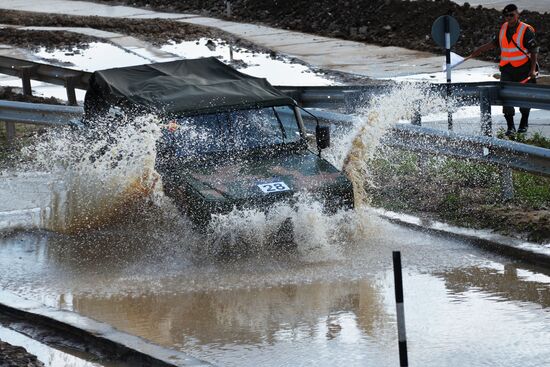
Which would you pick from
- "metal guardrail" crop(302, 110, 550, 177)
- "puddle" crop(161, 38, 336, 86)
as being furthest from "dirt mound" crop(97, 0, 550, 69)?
"metal guardrail" crop(302, 110, 550, 177)

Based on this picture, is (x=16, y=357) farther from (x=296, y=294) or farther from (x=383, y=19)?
(x=383, y=19)

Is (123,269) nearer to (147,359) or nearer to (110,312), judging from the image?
(110,312)

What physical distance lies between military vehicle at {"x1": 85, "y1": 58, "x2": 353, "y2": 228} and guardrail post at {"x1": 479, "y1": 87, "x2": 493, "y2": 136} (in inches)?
113

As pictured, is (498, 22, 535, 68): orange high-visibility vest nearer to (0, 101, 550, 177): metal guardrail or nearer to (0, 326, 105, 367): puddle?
(0, 101, 550, 177): metal guardrail

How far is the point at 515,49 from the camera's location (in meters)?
18.3

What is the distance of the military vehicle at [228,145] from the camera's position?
1186cm

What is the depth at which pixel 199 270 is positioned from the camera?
1157 cm

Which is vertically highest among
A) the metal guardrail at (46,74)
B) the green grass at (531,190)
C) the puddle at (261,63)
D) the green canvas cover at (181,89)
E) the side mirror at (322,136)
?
the green canvas cover at (181,89)

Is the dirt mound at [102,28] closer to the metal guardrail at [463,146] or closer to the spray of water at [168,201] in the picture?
the metal guardrail at [463,146]

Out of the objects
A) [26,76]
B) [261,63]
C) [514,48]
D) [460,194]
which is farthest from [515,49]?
[26,76]

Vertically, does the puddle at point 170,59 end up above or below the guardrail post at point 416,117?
below

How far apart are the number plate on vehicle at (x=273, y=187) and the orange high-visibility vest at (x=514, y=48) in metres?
7.38

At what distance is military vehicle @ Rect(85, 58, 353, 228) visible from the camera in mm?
11859

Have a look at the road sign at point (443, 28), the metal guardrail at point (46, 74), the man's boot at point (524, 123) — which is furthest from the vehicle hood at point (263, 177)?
the metal guardrail at point (46, 74)
